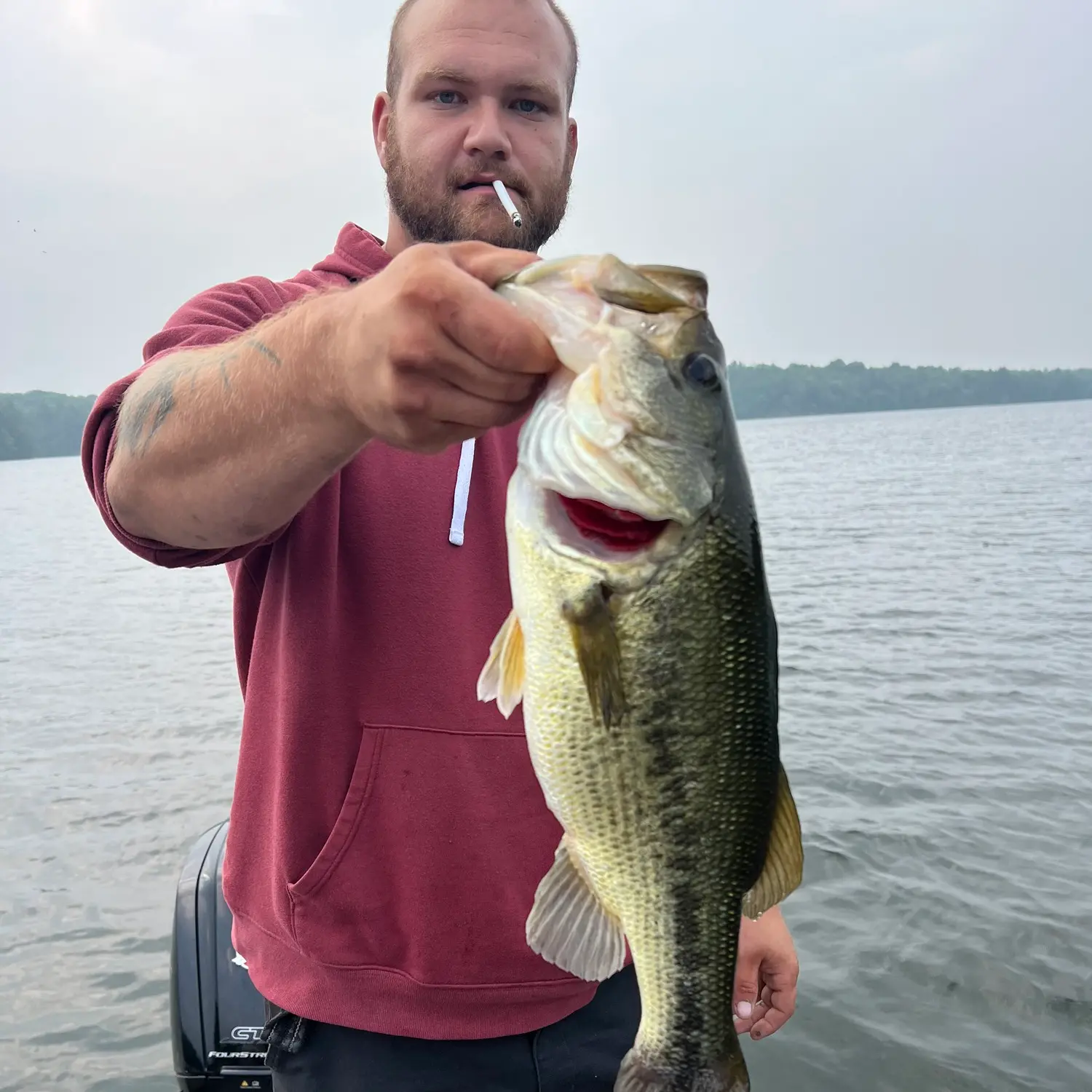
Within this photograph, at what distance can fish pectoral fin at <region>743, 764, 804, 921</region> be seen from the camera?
1933 millimetres

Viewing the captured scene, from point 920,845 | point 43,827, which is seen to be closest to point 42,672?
point 43,827

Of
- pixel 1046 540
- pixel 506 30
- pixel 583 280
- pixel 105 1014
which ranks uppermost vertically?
pixel 506 30

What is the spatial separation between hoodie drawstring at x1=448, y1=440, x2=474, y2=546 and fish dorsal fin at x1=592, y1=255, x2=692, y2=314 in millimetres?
720

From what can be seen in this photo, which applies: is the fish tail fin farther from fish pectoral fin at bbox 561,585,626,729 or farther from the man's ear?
the man's ear

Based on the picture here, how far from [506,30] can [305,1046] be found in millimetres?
2662

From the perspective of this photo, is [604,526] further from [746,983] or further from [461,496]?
[746,983]

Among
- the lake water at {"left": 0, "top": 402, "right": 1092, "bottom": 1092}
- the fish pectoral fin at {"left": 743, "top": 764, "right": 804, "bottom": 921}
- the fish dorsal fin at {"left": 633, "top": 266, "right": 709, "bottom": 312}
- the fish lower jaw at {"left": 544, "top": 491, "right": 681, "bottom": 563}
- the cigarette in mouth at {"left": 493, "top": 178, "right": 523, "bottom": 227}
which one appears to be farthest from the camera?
the lake water at {"left": 0, "top": 402, "right": 1092, "bottom": 1092}

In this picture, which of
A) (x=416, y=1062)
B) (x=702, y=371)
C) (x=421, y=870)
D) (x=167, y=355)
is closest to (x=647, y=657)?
(x=702, y=371)

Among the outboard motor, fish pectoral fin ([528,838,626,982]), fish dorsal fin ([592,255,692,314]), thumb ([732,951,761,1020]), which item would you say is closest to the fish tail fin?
fish pectoral fin ([528,838,626,982])

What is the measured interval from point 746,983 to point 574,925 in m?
1.05

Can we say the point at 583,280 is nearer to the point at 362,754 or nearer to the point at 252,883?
the point at 362,754

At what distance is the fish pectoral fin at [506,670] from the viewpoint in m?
1.76

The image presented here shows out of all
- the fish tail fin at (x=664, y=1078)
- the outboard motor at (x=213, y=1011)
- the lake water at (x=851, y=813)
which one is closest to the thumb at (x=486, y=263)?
the fish tail fin at (x=664, y=1078)

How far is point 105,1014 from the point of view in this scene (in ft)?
19.0
